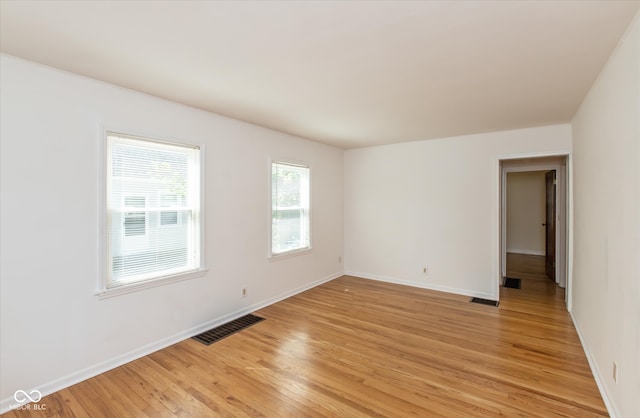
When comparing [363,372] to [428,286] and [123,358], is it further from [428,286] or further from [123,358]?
[428,286]

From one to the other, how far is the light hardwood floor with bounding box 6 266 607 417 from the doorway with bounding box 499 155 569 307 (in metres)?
1.96

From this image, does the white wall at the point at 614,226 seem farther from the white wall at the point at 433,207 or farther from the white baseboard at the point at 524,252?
the white baseboard at the point at 524,252

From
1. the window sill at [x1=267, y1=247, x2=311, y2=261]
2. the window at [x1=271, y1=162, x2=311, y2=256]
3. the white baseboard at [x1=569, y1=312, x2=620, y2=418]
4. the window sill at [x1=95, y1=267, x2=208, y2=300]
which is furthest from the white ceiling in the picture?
the white baseboard at [x1=569, y1=312, x2=620, y2=418]

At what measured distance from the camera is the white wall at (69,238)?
220 centimetres

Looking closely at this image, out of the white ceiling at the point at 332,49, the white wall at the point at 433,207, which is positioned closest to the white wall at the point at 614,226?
the white ceiling at the point at 332,49

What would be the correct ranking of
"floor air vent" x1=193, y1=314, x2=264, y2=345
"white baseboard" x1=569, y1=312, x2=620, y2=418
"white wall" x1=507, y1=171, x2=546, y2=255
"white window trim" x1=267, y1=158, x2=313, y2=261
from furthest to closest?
"white wall" x1=507, y1=171, x2=546, y2=255
"white window trim" x1=267, y1=158, x2=313, y2=261
"floor air vent" x1=193, y1=314, x2=264, y2=345
"white baseboard" x1=569, y1=312, x2=620, y2=418

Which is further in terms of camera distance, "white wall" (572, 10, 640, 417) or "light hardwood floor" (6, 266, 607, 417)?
"light hardwood floor" (6, 266, 607, 417)

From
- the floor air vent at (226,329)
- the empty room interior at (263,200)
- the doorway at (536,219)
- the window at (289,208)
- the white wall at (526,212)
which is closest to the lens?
the empty room interior at (263,200)

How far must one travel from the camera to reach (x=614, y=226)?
81.9 inches

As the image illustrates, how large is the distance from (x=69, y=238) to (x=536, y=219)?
9704 millimetres

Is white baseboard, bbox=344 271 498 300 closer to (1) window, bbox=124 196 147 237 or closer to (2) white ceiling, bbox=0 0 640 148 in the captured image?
(2) white ceiling, bbox=0 0 640 148

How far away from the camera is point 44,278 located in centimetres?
234

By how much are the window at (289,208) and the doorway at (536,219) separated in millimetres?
3328

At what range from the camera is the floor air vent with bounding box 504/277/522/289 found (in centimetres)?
523
